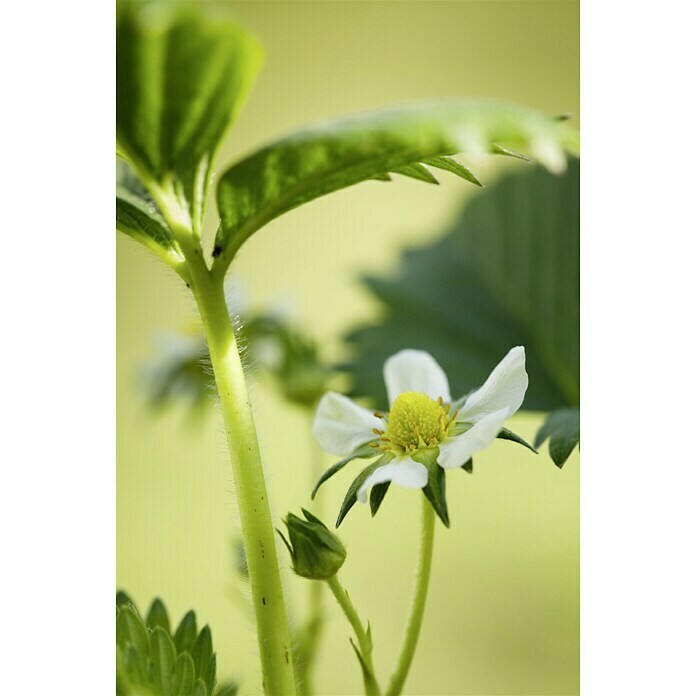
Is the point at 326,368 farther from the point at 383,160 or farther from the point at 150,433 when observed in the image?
the point at 383,160

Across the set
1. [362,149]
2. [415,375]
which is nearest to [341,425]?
[415,375]

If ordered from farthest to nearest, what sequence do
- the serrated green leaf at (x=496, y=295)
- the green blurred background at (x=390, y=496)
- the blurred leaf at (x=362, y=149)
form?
1. the serrated green leaf at (x=496, y=295)
2. the green blurred background at (x=390, y=496)
3. the blurred leaf at (x=362, y=149)

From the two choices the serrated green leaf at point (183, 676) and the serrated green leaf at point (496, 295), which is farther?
the serrated green leaf at point (496, 295)

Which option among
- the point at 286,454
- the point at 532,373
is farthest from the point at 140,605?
the point at 532,373

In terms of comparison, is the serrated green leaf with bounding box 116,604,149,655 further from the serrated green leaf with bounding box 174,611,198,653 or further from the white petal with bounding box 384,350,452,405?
the white petal with bounding box 384,350,452,405

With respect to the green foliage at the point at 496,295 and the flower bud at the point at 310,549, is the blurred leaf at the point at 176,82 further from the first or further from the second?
the green foliage at the point at 496,295

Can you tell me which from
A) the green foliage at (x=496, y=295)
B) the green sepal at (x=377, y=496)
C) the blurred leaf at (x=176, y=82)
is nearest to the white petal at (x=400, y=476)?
the green sepal at (x=377, y=496)
